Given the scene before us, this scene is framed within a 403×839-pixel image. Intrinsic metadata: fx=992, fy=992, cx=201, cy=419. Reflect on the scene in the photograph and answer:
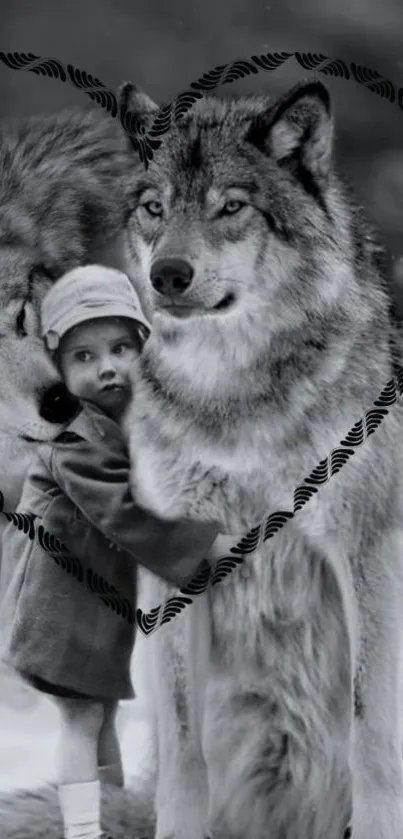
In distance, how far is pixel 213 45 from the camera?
8.10ft

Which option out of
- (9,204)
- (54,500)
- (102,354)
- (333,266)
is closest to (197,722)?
(54,500)

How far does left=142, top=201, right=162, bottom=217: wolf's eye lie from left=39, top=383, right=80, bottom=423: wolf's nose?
1.53 ft

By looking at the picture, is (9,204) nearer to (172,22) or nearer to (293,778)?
(172,22)

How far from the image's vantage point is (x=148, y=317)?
2.39m

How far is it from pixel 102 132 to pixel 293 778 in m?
1.66

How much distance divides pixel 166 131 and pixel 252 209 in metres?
0.32

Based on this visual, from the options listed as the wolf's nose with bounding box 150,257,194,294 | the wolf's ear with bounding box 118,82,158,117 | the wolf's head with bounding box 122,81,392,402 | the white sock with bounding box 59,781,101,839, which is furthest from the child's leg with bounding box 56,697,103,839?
the wolf's ear with bounding box 118,82,158,117

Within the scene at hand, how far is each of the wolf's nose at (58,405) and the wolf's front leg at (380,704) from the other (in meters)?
0.81

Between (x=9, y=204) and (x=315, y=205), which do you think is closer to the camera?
(x=315, y=205)

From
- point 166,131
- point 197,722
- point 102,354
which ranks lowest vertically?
point 197,722

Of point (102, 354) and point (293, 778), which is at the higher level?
point (102, 354)

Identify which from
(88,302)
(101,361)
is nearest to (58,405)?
(101,361)

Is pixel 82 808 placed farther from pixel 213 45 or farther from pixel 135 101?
pixel 213 45
